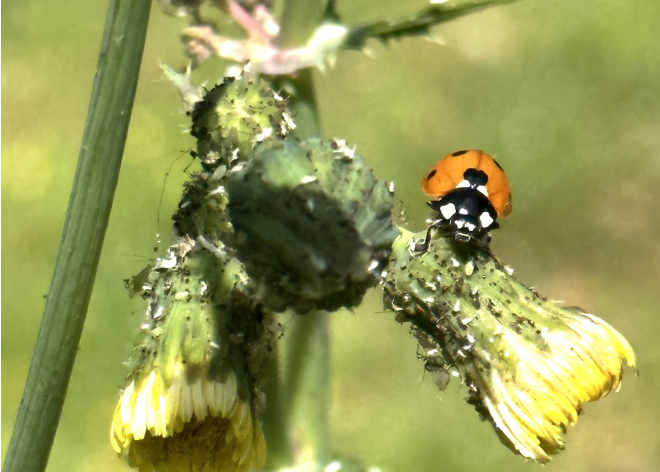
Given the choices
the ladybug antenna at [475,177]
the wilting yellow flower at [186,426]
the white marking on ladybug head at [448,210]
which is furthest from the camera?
the ladybug antenna at [475,177]

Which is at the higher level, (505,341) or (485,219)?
(485,219)

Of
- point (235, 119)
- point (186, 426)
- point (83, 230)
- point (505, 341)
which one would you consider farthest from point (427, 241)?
point (83, 230)

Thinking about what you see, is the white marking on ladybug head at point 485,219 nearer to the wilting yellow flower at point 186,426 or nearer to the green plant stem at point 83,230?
the wilting yellow flower at point 186,426

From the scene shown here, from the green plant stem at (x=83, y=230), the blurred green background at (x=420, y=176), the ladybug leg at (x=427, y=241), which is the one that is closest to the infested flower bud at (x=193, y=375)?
the green plant stem at (x=83, y=230)

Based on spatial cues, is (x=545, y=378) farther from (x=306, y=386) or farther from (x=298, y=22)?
(x=298, y=22)

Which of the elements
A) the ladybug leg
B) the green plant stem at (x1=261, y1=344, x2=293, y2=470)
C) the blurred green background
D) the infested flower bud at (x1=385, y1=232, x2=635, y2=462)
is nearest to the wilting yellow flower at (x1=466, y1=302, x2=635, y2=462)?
the infested flower bud at (x1=385, y1=232, x2=635, y2=462)

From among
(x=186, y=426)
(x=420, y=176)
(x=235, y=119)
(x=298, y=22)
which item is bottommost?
(x=186, y=426)

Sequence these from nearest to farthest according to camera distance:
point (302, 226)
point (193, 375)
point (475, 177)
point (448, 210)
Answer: point (302, 226)
point (193, 375)
point (448, 210)
point (475, 177)
